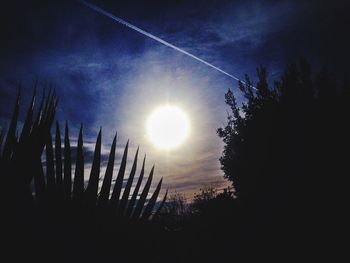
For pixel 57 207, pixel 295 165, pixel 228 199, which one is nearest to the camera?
pixel 57 207

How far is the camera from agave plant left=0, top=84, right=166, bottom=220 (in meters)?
0.75

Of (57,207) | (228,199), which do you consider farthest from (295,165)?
(57,207)

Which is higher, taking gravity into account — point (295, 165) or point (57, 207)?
point (295, 165)

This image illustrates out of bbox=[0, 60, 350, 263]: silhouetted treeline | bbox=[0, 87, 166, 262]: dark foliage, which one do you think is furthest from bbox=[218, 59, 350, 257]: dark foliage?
bbox=[0, 87, 166, 262]: dark foliage

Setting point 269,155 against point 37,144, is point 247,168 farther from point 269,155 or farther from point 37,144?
point 37,144

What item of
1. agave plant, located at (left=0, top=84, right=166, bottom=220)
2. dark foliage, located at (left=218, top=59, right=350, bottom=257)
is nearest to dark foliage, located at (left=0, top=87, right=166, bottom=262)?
agave plant, located at (left=0, top=84, right=166, bottom=220)

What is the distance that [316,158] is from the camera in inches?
443

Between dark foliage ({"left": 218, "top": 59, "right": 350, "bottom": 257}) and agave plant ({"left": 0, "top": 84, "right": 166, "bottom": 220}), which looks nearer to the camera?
agave plant ({"left": 0, "top": 84, "right": 166, "bottom": 220})

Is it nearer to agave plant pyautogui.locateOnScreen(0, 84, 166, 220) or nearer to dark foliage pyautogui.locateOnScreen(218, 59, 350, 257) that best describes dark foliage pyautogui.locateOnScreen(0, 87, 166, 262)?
agave plant pyautogui.locateOnScreen(0, 84, 166, 220)

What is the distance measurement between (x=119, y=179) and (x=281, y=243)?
29.4ft

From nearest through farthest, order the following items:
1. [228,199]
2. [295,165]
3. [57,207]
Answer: [57,207]
[295,165]
[228,199]

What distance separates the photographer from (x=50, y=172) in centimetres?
94

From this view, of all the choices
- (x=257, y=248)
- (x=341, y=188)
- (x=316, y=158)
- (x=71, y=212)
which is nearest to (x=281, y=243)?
(x=257, y=248)

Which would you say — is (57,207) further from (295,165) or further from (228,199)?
(228,199)
